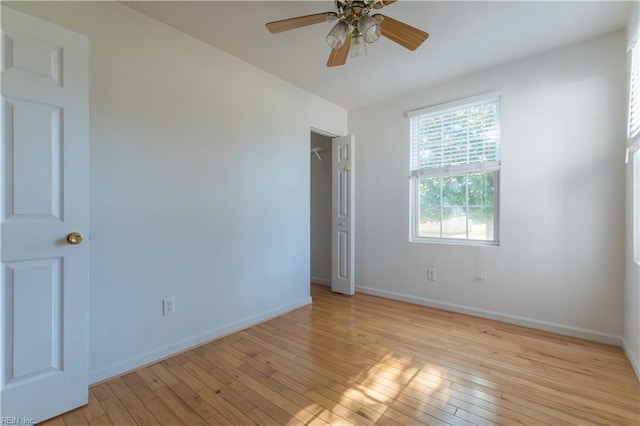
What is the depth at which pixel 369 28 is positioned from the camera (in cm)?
160

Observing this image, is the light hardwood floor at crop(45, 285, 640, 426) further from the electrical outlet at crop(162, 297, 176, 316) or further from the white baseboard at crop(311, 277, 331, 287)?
the white baseboard at crop(311, 277, 331, 287)

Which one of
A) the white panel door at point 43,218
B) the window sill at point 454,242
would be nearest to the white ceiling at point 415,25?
the white panel door at point 43,218

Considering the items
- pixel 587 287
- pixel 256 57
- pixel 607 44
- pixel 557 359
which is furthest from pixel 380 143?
pixel 557 359

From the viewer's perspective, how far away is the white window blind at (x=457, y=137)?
9.61ft

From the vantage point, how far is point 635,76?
2.03m

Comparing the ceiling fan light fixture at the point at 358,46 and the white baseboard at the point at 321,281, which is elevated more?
the ceiling fan light fixture at the point at 358,46

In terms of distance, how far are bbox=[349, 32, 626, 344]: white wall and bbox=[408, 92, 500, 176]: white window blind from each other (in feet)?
0.37

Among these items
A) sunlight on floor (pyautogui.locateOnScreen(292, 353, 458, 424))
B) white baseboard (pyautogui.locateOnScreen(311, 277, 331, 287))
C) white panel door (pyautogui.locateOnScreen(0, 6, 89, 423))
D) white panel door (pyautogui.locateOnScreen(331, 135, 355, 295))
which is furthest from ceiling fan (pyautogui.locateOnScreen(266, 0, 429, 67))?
white baseboard (pyautogui.locateOnScreen(311, 277, 331, 287))

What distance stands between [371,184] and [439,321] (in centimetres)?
186

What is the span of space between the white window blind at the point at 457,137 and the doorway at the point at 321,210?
144cm

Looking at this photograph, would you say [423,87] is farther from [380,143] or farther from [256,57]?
[256,57]

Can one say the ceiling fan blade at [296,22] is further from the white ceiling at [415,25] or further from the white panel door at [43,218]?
the white panel door at [43,218]

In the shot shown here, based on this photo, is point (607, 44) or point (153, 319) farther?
point (607, 44)

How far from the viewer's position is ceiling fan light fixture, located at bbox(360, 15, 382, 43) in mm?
1582
